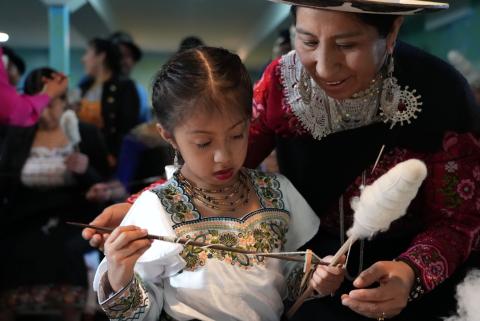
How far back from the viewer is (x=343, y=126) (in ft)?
3.94

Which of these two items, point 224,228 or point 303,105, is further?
point 303,105

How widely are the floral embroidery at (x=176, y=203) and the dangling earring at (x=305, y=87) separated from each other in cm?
30

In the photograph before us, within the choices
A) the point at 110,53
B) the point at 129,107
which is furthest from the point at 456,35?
the point at 110,53

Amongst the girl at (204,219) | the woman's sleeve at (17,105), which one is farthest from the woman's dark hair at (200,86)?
the woman's sleeve at (17,105)

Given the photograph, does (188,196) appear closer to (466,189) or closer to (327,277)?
(327,277)

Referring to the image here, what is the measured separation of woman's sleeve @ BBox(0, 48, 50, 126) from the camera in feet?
5.53

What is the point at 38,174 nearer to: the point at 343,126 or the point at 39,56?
the point at 39,56

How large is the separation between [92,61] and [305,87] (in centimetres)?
180

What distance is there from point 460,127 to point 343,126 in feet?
0.69

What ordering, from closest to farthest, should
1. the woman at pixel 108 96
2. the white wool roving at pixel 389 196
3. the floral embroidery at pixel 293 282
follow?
the white wool roving at pixel 389 196 → the floral embroidery at pixel 293 282 → the woman at pixel 108 96

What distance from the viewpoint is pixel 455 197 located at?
45.0 inches

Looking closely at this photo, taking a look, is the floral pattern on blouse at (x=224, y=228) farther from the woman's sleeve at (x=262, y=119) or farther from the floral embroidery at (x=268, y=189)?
the woman's sleeve at (x=262, y=119)

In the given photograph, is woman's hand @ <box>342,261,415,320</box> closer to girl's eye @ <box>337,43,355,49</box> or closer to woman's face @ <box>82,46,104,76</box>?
girl's eye @ <box>337,43,355,49</box>

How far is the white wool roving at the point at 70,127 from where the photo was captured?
210cm
